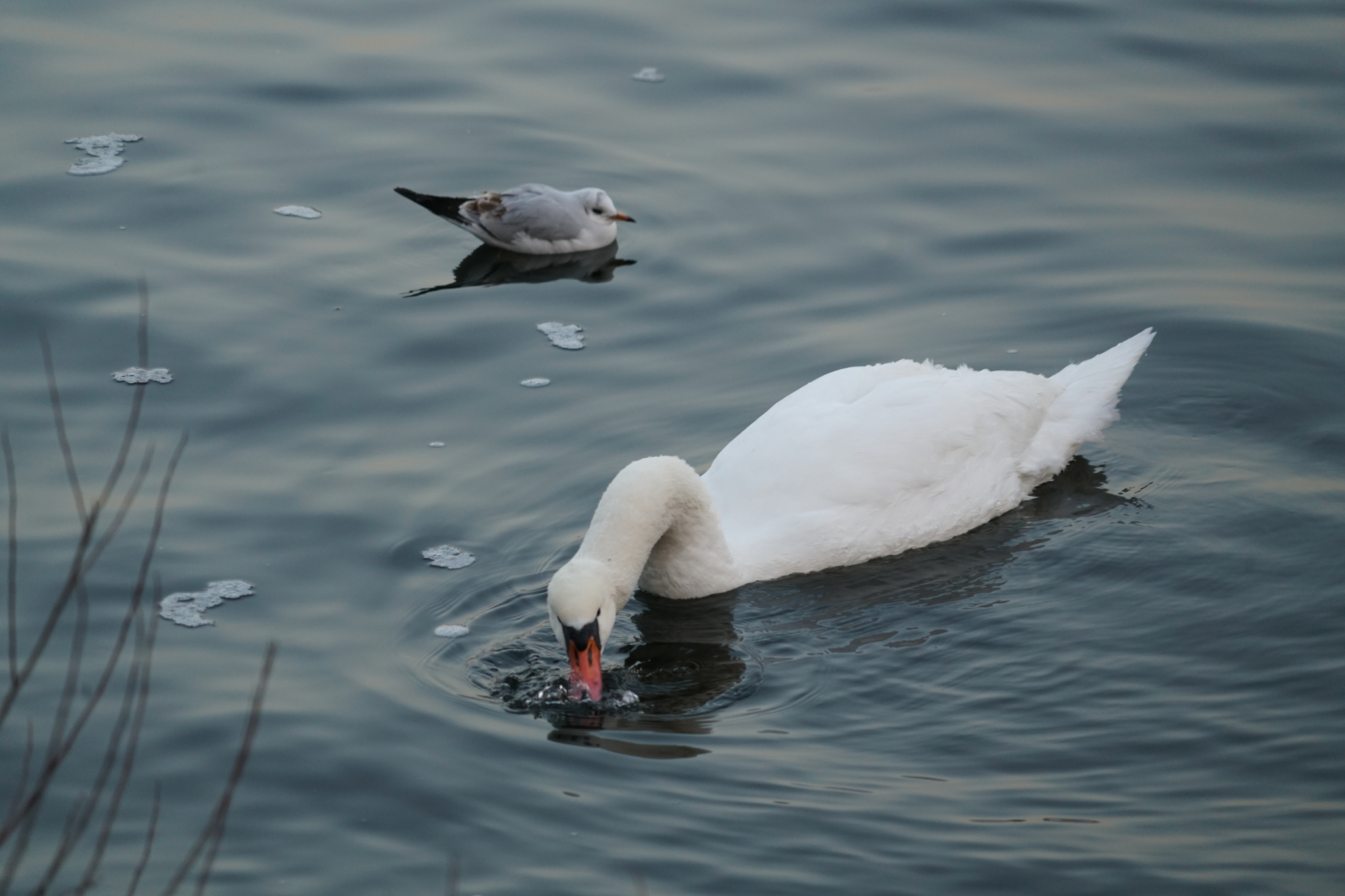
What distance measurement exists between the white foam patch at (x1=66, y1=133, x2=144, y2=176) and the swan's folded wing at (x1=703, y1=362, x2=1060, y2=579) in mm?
6388

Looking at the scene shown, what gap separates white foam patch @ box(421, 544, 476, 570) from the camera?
7.79 meters

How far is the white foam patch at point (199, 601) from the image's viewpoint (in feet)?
23.7

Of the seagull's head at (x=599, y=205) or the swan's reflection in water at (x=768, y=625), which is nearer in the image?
the swan's reflection in water at (x=768, y=625)

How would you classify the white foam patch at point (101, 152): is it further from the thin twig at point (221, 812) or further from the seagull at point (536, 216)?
the thin twig at point (221, 812)

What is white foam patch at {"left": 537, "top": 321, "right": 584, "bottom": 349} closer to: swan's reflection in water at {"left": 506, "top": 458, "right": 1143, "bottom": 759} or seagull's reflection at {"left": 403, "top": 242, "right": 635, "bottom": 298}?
seagull's reflection at {"left": 403, "top": 242, "right": 635, "bottom": 298}

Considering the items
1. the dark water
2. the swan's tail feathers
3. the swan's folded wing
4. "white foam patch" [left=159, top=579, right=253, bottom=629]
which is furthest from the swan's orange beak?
the swan's tail feathers

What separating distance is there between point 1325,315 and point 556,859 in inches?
262

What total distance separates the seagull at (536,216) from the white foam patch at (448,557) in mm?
3986

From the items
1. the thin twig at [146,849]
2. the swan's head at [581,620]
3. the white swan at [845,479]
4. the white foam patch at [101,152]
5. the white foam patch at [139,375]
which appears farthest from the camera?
the white foam patch at [101,152]

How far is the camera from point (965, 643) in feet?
23.5

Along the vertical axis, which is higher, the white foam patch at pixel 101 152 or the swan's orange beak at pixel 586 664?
the white foam patch at pixel 101 152

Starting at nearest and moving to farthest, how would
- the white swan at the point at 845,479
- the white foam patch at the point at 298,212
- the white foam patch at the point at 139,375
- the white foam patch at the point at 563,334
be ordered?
the white swan at the point at 845,479
the white foam patch at the point at 139,375
the white foam patch at the point at 563,334
the white foam patch at the point at 298,212

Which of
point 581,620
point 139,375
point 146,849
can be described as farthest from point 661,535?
point 146,849

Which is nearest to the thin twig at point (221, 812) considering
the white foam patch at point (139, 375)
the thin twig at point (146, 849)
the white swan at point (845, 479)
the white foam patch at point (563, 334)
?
the thin twig at point (146, 849)
